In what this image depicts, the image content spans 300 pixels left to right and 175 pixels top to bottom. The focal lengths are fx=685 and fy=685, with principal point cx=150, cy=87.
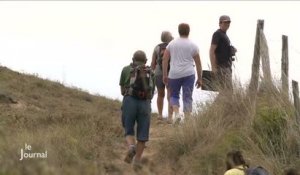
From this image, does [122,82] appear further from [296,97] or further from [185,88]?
[296,97]

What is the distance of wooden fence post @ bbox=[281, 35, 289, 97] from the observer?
9186mm

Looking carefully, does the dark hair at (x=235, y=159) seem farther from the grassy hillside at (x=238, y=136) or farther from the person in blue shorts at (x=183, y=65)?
the person in blue shorts at (x=183, y=65)

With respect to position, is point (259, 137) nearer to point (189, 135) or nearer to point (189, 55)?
point (189, 135)

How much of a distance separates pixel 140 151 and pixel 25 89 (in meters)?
6.97

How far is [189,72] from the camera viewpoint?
409 inches

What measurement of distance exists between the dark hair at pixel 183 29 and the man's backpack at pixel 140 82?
185cm

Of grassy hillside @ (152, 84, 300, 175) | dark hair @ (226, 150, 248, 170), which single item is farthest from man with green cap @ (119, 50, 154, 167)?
dark hair @ (226, 150, 248, 170)

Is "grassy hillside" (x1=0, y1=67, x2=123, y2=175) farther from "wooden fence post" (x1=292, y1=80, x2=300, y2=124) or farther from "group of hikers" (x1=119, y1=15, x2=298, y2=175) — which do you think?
"wooden fence post" (x1=292, y1=80, x2=300, y2=124)

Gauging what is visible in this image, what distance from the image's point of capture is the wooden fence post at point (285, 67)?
919 cm

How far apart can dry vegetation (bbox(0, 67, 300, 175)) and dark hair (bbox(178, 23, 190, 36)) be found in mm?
1147

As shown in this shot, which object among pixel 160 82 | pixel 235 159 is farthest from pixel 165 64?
pixel 235 159

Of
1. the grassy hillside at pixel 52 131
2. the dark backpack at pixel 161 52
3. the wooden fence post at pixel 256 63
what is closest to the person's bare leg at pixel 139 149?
the grassy hillside at pixel 52 131

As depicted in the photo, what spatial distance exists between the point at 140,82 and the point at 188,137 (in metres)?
1.33

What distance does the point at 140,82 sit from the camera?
28.5ft
